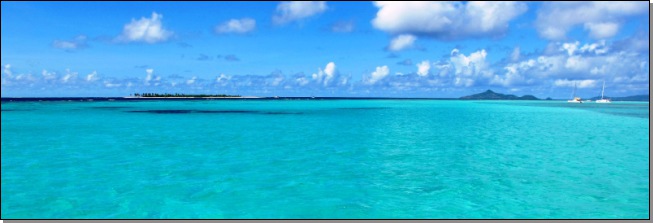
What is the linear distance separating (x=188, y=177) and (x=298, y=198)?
4.84 metres

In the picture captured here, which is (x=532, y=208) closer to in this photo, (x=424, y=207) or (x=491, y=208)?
(x=491, y=208)

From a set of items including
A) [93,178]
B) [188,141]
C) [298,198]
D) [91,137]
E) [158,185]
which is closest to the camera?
[298,198]

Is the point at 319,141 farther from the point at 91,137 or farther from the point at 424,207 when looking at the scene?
the point at 91,137

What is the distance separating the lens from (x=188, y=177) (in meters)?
14.1

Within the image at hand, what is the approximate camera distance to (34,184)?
13195 mm

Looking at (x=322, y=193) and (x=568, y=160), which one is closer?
(x=322, y=193)

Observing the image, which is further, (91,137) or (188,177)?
(91,137)

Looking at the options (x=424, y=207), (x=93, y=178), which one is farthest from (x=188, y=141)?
(x=424, y=207)

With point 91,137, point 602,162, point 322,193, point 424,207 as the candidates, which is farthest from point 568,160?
point 91,137

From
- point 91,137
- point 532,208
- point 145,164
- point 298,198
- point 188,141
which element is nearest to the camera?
point 532,208

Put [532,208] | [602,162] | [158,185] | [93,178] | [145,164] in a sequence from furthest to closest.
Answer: [602,162] → [145,164] → [93,178] → [158,185] → [532,208]

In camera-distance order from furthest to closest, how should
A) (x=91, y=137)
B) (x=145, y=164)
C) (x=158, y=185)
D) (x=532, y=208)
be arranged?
(x=91, y=137), (x=145, y=164), (x=158, y=185), (x=532, y=208)

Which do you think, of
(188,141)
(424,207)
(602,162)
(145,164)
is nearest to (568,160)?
(602,162)

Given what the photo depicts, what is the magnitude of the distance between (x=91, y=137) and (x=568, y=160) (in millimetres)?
29076
